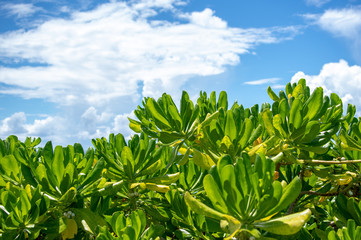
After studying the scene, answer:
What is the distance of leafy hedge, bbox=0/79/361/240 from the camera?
5.15ft

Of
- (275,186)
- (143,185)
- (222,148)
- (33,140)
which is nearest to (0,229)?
(143,185)

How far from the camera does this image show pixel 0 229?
6.64 ft

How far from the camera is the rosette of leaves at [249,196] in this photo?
1512 mm

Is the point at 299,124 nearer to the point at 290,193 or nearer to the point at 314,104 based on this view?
the point at 314,104

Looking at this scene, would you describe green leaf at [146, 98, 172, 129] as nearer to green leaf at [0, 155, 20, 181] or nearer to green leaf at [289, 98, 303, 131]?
green leaf at [289, 98, 303, 131]

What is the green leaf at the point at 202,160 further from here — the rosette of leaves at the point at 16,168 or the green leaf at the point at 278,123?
the rosette of leaves at the point at 16,168

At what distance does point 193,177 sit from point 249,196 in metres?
0.99

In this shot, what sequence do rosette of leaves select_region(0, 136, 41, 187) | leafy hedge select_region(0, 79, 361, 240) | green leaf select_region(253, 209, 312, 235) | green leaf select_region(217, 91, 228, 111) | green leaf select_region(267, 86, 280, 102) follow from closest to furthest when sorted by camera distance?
green leaf select_region(253, 209, 312, 235)
leafy hedge select_region(0, 79, 361, 240)
rosette of leaves select_region(0, 136, 41, 187)
green leaf select_region(217, 91, 228, 111)
green leaf select_region(267, 86, 280, 102)

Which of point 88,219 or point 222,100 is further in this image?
point 222,100

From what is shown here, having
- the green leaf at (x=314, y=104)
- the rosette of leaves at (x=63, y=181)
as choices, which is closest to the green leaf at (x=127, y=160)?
the rosette of leaves at (x=63, y=181)

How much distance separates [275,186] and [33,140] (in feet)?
13.5

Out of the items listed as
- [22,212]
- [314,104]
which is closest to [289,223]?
[314,104]

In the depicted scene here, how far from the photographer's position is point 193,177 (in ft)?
8.26

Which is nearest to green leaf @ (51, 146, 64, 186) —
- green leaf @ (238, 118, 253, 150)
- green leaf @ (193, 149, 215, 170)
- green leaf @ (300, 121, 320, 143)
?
green leaf @ (193, 149, 215, 170)
